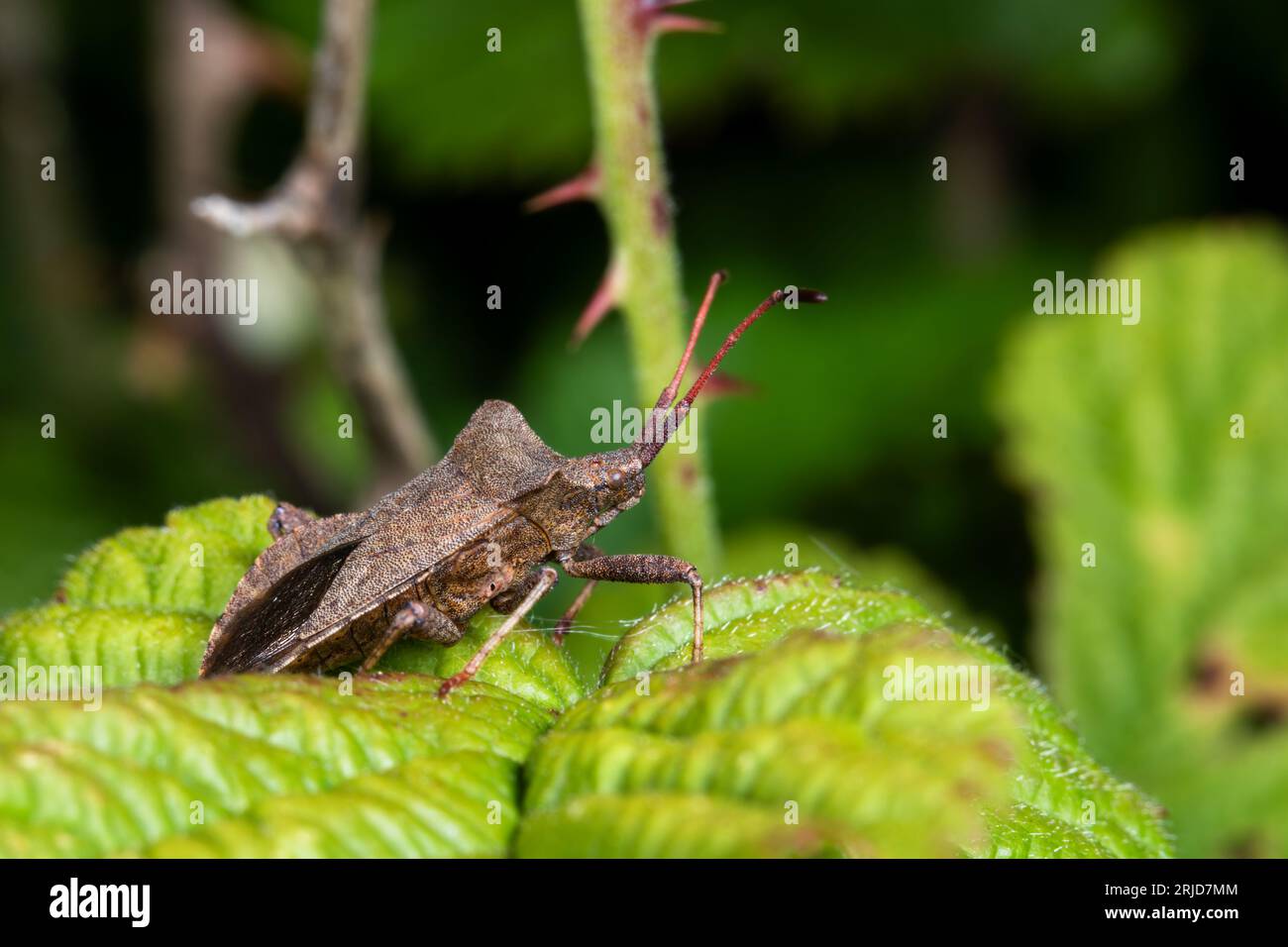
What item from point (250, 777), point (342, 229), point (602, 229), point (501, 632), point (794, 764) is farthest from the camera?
point (602, 229)

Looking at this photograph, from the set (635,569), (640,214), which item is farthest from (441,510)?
(640,214)

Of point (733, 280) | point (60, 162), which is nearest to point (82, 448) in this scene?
point (60, 162)

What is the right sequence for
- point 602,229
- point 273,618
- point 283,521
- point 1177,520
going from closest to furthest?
point 273,618
point 283,521
point 1177,520
point 602,229

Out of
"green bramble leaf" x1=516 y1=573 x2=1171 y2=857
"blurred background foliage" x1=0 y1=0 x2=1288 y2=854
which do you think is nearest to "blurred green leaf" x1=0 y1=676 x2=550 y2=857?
"green bramble leaf" x1=516 y1=573 x2=1171 y2=857

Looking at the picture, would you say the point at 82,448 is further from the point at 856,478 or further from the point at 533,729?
the point at 533,729

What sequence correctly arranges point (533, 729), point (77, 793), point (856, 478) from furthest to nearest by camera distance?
point (856, 478) < point (533, 729) < point (77, 793)

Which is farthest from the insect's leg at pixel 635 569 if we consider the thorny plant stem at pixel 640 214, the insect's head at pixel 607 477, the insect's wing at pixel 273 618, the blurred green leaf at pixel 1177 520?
the blurred green leaf at pixel 1177 520

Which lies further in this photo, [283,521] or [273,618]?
[283,521]

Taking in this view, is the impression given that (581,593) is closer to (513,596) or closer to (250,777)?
(513,596)
